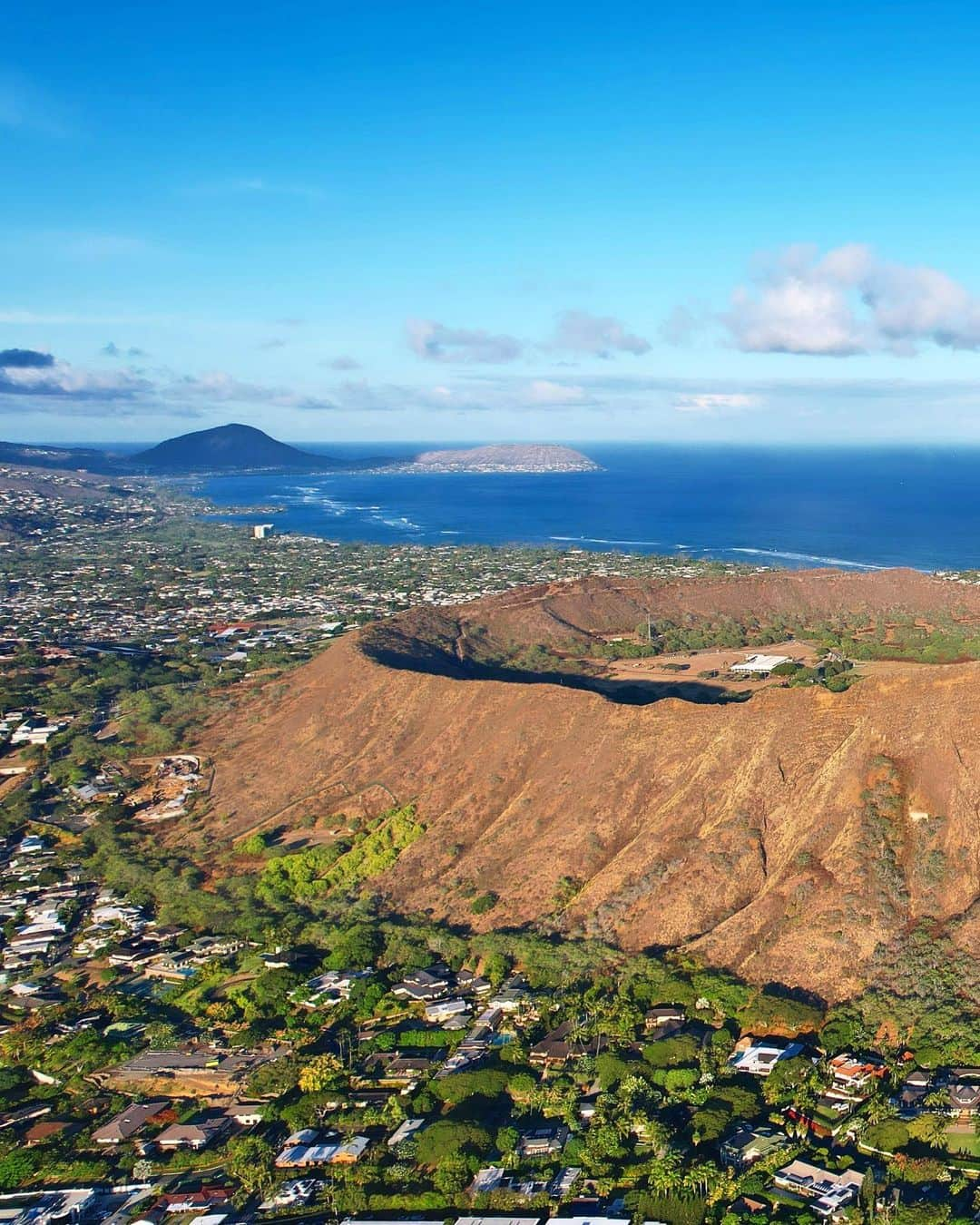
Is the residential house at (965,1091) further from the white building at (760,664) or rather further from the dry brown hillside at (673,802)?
the white building at (760,664)

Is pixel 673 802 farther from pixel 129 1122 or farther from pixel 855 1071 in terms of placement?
pixel 129 1122

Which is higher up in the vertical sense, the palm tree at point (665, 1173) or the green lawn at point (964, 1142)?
the green lawn at point (964, 1142)

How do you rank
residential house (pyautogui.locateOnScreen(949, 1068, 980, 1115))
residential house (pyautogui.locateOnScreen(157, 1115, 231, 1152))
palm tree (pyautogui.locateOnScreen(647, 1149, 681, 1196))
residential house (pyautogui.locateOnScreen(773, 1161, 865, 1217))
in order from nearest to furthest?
residential house (pyautogui.locateOnScreen(773, 1161, 865, 1217)) → palm tree (pyautogui.locateOnScreen(647, 1149, 681, 1196)) → residential house (pyautogui.locateOnScreen(949, 1068, 980, 1115)) → residential house (pyautogui.locateOnScreen(157, 1115, 231, 1152))

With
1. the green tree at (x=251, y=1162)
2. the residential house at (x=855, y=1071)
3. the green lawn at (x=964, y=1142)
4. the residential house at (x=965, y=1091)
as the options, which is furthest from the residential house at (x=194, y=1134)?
the residential house at (x=965, y=1091)

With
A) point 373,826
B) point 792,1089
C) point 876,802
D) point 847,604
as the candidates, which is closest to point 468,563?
point 847,604

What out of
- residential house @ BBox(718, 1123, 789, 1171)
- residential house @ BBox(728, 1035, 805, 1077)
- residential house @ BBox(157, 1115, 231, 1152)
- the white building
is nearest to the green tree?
residential house @ BBox(157, 1115, 231, 1152)

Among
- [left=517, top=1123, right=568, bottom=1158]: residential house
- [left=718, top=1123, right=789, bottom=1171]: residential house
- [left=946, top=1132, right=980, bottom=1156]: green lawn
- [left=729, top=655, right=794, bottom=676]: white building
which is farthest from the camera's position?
[left=729, top=655, right=794, bottom=676]: white building

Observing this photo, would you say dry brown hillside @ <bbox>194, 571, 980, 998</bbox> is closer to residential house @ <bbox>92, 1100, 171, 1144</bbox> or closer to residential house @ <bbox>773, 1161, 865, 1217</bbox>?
residential house @ <bbox>773, 1161, 865, 1217</bbox>

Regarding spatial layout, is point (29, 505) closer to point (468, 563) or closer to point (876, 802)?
point (468, 563)

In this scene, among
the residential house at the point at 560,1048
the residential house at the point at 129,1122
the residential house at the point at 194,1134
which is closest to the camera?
the residential house at the point at 194,1134
